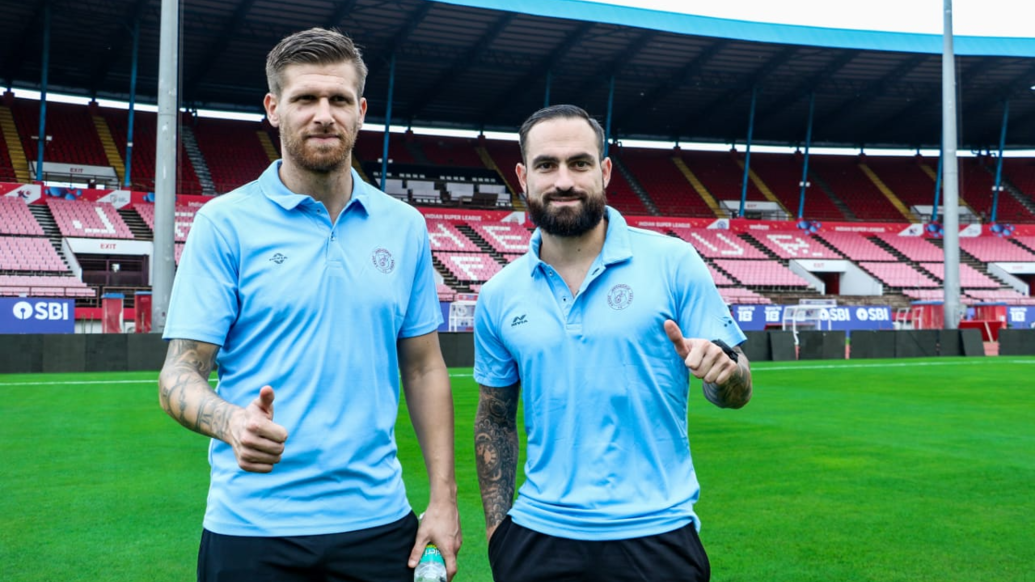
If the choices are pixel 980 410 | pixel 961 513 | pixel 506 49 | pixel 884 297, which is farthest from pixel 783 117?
pixel 961 513

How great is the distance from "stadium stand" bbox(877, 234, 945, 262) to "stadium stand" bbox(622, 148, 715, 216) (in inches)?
362

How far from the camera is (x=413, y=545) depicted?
94.3 inches

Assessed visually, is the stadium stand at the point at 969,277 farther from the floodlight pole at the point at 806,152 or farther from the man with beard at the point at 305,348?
the man with beard at the point at 305,348

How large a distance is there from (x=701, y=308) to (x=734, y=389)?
25cm

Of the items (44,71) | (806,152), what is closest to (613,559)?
(44,71)

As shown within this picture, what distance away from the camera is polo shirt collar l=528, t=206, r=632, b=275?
2674 millimetres

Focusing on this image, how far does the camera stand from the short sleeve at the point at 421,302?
8.49 feet

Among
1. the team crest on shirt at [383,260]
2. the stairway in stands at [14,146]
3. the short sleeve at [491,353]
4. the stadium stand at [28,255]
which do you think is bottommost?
the short sleeve at [491,353]

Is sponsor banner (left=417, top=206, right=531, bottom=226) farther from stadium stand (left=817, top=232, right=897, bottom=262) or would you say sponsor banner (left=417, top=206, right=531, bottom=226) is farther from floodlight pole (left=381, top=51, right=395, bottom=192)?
stadium stand (left=817, top=232, right=897, bottom=262)

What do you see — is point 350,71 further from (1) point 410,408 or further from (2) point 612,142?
(2) point 612,142

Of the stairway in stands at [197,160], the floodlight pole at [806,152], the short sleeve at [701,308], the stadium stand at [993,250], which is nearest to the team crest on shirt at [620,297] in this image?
the short sleeve at [701,308]

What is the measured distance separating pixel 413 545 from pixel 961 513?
4516 mm

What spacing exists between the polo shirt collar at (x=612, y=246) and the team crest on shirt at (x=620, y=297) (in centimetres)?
8

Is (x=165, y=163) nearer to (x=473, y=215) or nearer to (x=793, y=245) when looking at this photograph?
(x=473, y=215)
